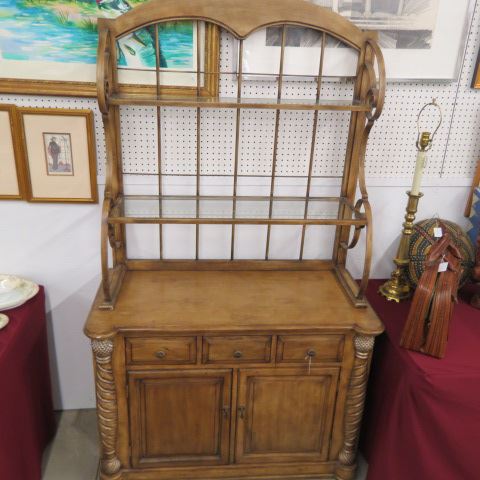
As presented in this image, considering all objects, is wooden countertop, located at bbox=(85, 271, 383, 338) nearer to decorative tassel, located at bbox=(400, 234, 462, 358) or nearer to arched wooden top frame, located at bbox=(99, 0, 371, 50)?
decorative tassel, located at bbox=(400, 234, 462, 358)

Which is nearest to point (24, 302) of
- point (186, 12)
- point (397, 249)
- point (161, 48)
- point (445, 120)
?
point (161, 48)

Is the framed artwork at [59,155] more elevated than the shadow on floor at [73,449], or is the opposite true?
the framed artwork at [59,155]

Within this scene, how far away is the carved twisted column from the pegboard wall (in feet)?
2.51

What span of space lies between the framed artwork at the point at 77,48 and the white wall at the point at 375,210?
97mm

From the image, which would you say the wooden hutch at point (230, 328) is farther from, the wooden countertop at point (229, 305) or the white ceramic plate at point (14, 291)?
the white ceramic plate at point (14, 291)

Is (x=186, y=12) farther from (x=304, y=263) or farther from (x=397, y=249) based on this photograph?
(x=397, y=249)

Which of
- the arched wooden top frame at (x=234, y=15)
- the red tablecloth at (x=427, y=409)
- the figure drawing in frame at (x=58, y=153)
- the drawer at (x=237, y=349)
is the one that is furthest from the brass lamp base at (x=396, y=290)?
the figure drawing in frame at (x=58, y=153)

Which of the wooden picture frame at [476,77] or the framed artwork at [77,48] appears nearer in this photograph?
the framed artwork at [77,48]

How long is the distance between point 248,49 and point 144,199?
29.5 inches

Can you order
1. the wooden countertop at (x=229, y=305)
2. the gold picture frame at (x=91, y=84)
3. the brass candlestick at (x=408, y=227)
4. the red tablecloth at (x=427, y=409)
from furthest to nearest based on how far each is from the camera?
the brass candlestick at (x=408, y=227), the gold picture frame at (x=91, y=84), the wooden countertop at (x=229, y=305), the red tablecloth at (x=427, y=409)

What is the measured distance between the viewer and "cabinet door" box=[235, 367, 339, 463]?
6.72 ft

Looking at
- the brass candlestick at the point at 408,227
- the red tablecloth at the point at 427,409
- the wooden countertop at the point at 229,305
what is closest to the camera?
the red tablecloth at the point at 427,409

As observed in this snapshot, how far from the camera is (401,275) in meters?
2.32

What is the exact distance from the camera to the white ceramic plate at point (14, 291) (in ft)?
6.91
